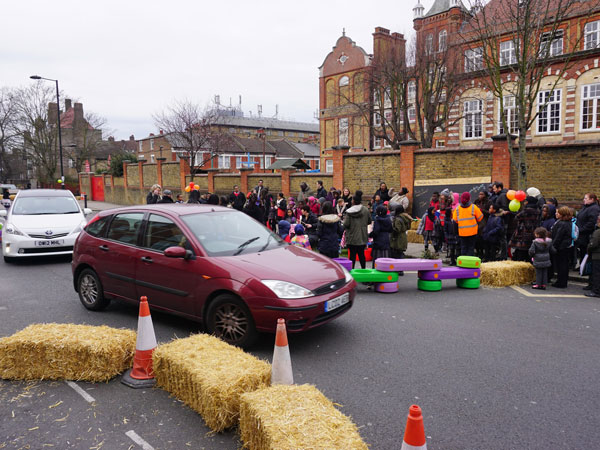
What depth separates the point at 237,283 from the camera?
16.7 ft

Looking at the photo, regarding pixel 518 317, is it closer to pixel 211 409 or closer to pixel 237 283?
pixel 237 283

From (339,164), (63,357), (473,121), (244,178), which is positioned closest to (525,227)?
(63,357)

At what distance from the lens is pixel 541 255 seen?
8508mm

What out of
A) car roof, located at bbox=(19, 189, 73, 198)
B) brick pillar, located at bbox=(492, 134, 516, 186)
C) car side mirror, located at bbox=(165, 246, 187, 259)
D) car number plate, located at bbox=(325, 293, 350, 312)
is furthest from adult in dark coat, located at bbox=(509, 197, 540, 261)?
car roof, located at bbox=(19, 189, 73, 198)

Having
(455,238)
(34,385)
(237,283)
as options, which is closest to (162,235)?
(237,283)

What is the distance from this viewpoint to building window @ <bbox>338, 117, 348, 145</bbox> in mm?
44844

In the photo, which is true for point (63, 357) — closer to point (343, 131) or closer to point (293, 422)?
point (293, 422)

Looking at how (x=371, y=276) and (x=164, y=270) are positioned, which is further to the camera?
(x=371, y=276)

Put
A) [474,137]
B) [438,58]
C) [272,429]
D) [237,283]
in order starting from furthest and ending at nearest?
[474,137], [438,58], [237,283], [272,429]

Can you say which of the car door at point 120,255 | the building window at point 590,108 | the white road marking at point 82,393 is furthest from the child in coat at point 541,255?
the building window at point 590,108

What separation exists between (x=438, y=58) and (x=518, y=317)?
21.9 m

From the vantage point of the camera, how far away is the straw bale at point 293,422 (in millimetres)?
2775

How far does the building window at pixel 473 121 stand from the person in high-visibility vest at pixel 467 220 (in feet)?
77.0

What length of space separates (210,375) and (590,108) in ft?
98.3
